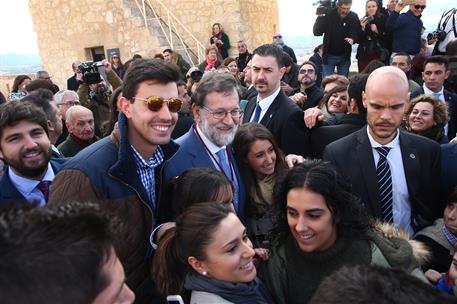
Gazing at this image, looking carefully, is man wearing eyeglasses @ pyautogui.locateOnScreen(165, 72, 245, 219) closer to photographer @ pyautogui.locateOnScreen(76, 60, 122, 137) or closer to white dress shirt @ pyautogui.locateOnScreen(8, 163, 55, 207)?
white dress shirt @ pyautogui.locateOnScreen(8, 163, 55, 207)

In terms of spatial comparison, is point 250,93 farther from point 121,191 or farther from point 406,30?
point 121,191

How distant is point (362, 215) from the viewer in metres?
2.06

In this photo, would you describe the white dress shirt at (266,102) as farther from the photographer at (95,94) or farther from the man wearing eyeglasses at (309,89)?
the photographer at (95,94)

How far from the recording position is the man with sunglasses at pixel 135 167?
1.97 m

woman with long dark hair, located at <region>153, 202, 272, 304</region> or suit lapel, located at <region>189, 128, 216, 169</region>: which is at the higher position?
suit lapel, located at <region>189, 128, 216, 169</region>

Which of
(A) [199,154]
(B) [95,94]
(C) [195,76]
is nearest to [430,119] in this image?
(A) [199,154]

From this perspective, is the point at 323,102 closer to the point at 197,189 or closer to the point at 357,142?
the point at 357,142

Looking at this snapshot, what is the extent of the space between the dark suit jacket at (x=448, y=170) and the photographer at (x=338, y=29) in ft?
15.9

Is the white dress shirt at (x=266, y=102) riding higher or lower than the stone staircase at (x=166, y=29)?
lower

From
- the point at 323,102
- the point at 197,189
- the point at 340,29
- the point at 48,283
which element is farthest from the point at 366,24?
the point at 48,283

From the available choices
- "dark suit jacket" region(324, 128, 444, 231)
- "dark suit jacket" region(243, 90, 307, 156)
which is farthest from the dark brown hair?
"dark suit jacket" region(243, 90, 307, 156)

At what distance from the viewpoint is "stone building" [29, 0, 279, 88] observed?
39.8 feet

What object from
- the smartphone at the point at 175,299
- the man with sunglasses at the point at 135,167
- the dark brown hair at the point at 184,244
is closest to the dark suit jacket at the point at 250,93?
the man with sunglasses at the point at 135,167

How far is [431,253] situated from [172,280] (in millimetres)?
1685
